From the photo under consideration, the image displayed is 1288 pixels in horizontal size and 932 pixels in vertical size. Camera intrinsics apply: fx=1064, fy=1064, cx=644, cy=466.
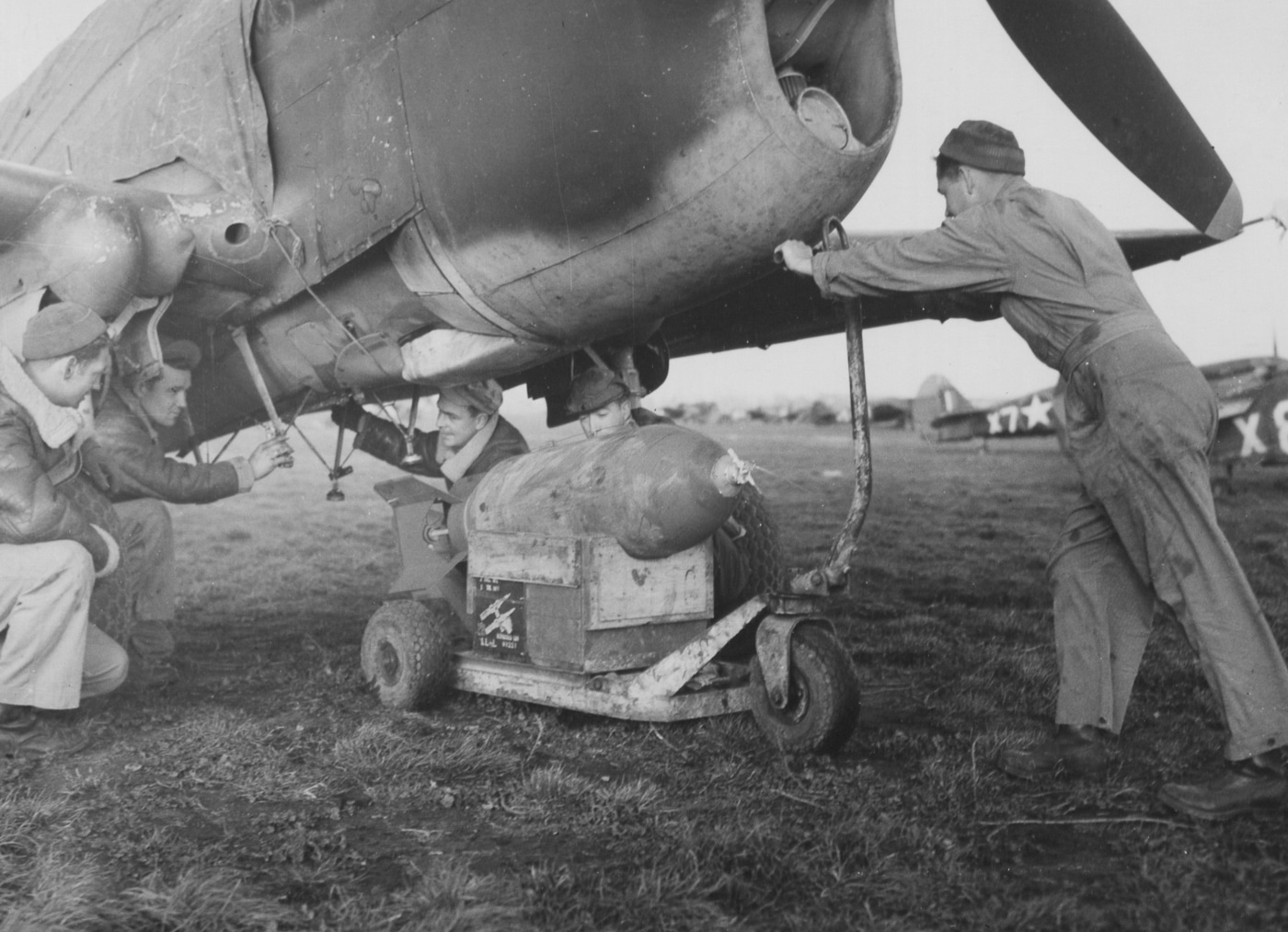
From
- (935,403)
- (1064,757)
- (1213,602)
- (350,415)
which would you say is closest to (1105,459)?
(1213,602)

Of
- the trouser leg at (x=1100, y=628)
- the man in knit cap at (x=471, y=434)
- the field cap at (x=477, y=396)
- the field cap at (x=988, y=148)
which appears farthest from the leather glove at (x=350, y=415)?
the trouser leg at (x=1100, y=628)

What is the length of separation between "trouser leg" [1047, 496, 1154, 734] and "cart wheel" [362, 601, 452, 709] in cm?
216

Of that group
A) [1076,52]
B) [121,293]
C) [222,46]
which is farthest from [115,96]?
[1076,52]

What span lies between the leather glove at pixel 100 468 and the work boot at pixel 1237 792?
409 centimetres

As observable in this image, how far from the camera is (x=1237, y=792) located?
2.62 m

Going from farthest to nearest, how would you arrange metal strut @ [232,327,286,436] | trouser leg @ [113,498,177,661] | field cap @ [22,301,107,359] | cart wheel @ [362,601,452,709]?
trouser leg @ [113,498,177,661] < metal strut @ [232,327,286,436] < cart wheel @ [362,601,452,709] < field cap @ [22,301,107,359]

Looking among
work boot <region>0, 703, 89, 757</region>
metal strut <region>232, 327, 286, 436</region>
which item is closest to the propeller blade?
metal strut <region>232, 327, 286, 436</region>

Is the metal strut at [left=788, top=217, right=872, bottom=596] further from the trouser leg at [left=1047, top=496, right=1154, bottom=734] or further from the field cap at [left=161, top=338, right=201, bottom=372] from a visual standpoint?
the field cap at [left=161, top=338, right=201, bottom=372]

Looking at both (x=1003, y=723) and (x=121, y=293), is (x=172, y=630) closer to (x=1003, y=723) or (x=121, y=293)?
(x=121, y=293)

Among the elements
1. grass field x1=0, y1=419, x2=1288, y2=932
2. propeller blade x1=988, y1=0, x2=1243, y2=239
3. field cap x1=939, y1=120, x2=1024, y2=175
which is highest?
propeller blade x1=988, y1=0, x2=1243, y2=239

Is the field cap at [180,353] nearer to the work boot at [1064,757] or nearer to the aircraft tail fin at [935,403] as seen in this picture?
the work boot at [1064,757]

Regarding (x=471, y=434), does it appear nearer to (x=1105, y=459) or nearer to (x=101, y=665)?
(x=101, y=665)

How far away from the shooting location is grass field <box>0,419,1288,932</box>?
7.01 feet

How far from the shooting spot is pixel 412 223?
12.7 feet
